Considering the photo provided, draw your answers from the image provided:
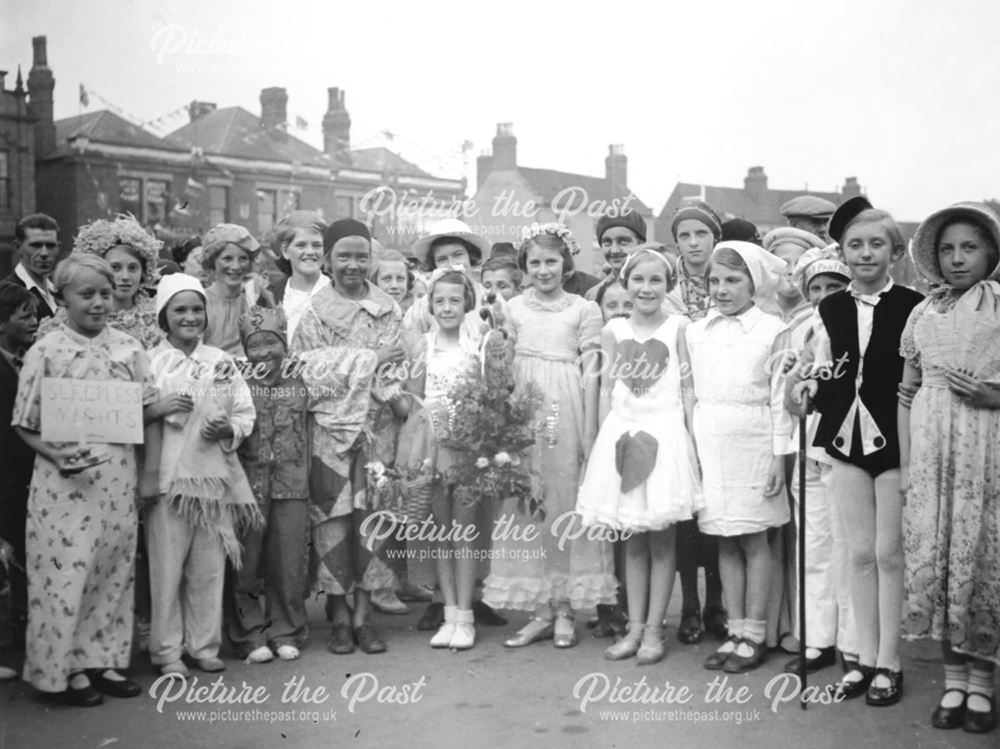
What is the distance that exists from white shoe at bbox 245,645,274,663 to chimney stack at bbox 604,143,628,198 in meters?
18.5

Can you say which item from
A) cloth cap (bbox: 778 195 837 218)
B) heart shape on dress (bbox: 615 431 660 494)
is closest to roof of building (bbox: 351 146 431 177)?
cloth cap (bbox: 778 195 837 218)

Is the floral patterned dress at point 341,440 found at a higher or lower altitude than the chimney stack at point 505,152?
lower

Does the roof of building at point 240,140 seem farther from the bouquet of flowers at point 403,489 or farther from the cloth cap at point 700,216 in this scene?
the bouquet of flowers at point 403,489

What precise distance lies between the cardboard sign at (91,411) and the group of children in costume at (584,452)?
8 cm

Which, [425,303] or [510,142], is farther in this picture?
[510,142]

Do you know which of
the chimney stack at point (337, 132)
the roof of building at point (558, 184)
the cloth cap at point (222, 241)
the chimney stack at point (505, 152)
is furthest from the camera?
the chimney stack at point (337, 132)

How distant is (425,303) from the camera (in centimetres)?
691

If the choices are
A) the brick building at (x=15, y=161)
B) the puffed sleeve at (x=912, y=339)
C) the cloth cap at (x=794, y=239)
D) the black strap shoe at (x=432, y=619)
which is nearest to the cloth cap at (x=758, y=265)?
the cloth cap at (x=794, y=239)

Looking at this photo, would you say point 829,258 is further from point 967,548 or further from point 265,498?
point 265,498

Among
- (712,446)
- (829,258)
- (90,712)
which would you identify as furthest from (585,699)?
(829,258)

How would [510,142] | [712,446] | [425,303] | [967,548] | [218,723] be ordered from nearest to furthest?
[967,548] → [218,723] → [712,446] → [425,303] → [510,142]

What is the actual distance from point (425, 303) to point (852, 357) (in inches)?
114

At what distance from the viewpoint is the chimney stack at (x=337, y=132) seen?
2141 cm

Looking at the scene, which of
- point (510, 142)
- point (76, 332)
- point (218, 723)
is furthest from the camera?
point (510, 142)
